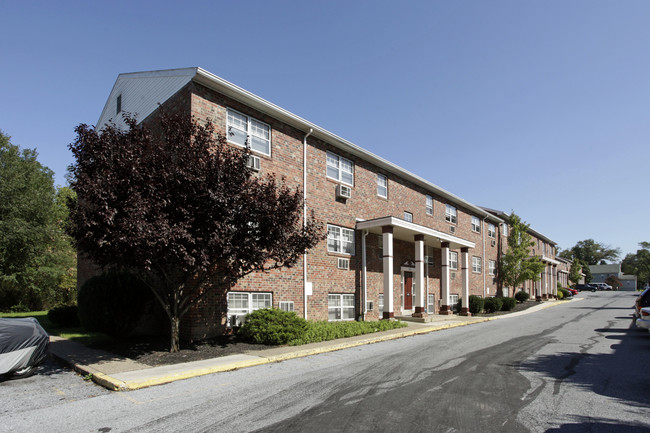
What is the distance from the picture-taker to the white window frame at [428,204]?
25.2 m

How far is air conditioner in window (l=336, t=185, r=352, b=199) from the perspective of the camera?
17.9 meters

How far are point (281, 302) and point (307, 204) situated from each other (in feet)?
12.9

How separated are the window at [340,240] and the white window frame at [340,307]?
1.88m

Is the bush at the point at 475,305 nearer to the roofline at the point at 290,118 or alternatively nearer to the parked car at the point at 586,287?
the roofline at the point at 290,118

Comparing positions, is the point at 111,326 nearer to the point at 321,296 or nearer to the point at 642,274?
the point at 321,296

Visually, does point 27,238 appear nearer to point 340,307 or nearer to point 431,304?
point 340,307

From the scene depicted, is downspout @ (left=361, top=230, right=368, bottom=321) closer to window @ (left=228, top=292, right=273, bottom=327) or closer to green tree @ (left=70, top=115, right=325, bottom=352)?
window @ (left=228, top=292, right=273, bottom=327)

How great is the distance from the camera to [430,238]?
22.6 meters

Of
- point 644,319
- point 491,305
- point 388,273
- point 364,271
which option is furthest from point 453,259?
point 644,319

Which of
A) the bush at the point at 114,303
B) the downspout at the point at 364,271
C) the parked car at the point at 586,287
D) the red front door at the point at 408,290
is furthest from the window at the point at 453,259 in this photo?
the parked car at the point at 586,287

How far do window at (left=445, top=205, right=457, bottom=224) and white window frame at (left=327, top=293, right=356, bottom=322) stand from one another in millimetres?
12195

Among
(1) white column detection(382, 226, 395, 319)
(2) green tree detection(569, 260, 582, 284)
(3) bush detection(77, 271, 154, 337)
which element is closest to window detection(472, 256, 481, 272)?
(1) white column detection(382, 226, 395, 319)

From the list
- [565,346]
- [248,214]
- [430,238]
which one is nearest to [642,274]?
[430,238]

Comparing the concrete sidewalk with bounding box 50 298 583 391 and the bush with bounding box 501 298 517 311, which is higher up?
the concrete sidewalk with bounding box 50 298 583 391
